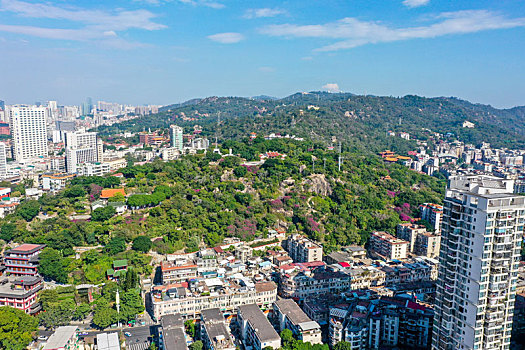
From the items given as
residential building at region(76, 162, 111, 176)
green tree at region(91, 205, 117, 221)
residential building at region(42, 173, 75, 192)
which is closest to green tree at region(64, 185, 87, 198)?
green tree at region(91, 205, 117, 221)

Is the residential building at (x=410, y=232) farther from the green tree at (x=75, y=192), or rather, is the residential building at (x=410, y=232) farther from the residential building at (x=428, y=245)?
the green tree at (x=75, y=192)

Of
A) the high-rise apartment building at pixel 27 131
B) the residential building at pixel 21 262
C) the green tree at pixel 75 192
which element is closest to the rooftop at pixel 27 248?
the residential building at pixel 21 262

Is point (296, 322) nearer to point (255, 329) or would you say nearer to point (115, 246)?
point (255, 329)

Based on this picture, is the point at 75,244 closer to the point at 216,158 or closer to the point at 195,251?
the point at 195,251

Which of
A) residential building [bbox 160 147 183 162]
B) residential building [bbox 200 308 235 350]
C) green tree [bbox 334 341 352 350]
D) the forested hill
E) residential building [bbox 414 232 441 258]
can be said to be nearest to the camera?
residential building [bbox 200 308 235 350]

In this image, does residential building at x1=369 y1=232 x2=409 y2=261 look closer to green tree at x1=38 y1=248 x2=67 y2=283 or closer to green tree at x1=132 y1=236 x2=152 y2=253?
green tree at x1=132 y1=236 x2=152 y2=253
